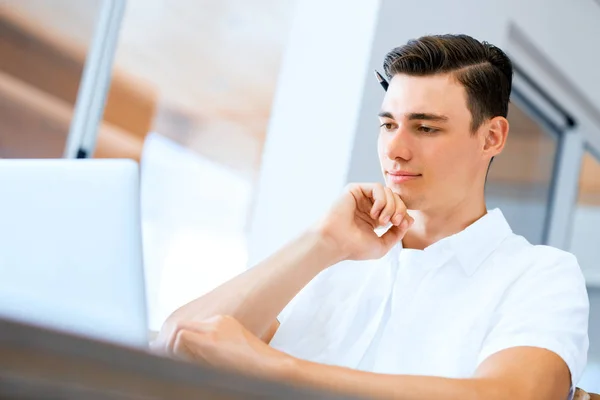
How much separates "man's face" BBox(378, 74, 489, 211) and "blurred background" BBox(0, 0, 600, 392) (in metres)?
1.07

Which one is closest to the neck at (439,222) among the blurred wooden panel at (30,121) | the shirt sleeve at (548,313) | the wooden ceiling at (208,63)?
the shirt sleeve at (548,313)

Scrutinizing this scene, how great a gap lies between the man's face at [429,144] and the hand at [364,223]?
0.21 ft

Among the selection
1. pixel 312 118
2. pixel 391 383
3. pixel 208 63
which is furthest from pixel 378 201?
pixel 208 63

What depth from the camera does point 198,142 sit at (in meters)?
8.84

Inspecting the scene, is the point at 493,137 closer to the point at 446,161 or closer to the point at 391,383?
the point at 446,161

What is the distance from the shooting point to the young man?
4.30 feet

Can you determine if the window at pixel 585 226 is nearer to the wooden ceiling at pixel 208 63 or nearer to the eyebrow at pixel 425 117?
the wooden ceiling at pixel 208 63

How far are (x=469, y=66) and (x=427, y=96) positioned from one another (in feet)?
0.50

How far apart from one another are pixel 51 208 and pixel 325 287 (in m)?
0.82

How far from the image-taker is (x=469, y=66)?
1.83 m

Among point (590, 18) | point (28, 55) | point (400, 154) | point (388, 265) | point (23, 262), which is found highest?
point (590, 18)

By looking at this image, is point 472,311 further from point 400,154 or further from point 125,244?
point 125,244

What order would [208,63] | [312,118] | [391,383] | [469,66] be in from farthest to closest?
[208,63], [312,118], [469,66], [391,383]

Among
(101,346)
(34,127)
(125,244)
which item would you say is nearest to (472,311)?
(125,244)
